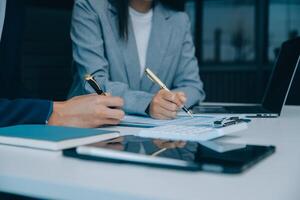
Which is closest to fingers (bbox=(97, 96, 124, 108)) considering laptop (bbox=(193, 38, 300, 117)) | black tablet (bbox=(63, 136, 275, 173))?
black tablet (bbox=(63, 136, 275, 173))

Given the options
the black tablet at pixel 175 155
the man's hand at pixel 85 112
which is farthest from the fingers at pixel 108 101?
the black tablet at pixel 175 155

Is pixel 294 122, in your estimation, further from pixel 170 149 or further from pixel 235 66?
pixel 235 66

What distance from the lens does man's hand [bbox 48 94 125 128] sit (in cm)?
100

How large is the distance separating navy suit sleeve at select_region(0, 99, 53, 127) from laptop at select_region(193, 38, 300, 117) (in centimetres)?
56

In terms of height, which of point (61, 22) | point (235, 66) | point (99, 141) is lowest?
point (235, 66)

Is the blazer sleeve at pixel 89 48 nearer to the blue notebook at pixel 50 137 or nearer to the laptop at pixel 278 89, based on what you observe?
the laptop at pixel 278 89

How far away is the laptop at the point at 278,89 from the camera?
4.53 feet

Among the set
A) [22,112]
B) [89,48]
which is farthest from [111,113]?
[89,48]

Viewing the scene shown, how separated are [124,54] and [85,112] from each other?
0.70 metres

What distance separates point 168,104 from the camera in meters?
1.17

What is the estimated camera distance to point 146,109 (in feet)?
4.17

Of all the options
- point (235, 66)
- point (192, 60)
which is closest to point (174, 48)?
point (192, 60)

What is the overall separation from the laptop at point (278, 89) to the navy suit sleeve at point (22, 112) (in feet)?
1.83

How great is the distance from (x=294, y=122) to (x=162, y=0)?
90cm
